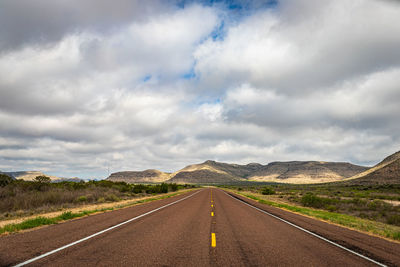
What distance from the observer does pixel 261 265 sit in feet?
18.5

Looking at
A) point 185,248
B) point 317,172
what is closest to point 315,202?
point 185,248

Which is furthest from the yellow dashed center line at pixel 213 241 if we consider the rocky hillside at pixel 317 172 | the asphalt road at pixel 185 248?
the rocky hillside at pixel 317 172

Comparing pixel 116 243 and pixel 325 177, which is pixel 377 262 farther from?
pixel 325 177

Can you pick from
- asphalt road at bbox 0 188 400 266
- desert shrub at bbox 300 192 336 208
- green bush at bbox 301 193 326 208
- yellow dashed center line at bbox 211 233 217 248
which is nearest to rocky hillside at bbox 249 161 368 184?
desert shrub at bbox 300 192 336 208

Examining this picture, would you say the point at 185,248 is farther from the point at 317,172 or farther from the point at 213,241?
the point at 317,172

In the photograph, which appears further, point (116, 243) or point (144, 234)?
point (144, 234)

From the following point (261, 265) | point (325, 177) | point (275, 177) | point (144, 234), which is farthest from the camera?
point (275, 177)

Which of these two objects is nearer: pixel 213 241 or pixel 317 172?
pixel 213 241

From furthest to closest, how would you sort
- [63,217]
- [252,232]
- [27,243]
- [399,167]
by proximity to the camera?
[399,167] < [63,217] < [252,232] < [27,243]

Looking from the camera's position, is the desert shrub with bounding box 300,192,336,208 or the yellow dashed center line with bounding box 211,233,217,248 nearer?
the yellow dashed center line with bounding box 211,233,217,248

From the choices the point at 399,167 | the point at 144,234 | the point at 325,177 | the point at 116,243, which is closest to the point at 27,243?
the point at 116,243

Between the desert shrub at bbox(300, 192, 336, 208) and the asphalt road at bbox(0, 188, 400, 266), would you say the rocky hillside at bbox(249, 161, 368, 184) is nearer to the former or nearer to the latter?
the desert shrub at bbox(300, 192, 336, 208)

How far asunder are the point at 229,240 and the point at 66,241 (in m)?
5.14

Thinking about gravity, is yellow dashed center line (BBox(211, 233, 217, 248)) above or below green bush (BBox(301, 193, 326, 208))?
above
